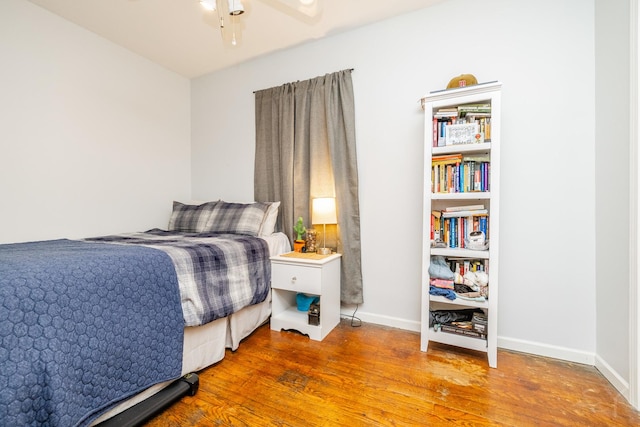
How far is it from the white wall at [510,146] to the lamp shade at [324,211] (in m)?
0.28

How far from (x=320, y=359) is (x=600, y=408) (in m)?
1.39

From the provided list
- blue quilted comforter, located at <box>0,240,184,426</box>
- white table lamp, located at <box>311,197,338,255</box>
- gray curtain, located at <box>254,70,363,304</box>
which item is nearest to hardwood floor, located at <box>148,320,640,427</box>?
blue quilted comforter, located at <box>0,240,184,426</box>

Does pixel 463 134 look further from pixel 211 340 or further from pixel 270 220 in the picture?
pixel 211 340

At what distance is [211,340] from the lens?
1.71m

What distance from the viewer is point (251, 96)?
290cm

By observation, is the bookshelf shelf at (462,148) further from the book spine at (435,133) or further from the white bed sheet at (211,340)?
the white bed sheet at (211,340)

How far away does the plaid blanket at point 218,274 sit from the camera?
156 cm

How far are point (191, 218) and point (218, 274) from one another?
3.80ft

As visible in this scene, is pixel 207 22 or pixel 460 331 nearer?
pixel 460 331

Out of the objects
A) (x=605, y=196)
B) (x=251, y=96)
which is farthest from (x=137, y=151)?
(x=605, y=196)

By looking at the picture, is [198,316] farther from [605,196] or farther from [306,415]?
[605,196]

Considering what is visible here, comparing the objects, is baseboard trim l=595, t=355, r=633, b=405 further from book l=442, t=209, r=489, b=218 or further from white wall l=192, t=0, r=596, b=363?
book l=442, t=209, r=489, b=218

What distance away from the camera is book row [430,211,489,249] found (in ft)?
5.87

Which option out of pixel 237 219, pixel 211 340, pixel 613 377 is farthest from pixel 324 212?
pixel 613 377
